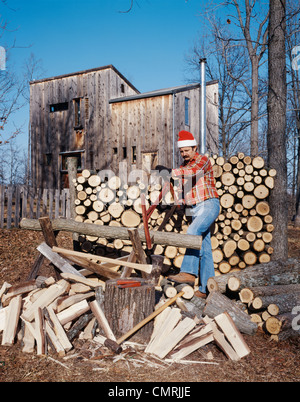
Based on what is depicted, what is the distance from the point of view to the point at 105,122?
62.0 ft

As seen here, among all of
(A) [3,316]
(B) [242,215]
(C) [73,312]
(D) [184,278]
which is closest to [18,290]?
(A) [3,316]

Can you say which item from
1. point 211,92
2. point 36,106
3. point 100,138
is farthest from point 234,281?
point 36,106

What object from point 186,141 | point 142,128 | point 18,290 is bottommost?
point 18,290

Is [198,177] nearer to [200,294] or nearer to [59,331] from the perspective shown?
[200,294]

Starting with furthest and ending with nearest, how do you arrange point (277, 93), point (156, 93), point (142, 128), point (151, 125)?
point (142, 128)
point (151, 125)
point (156, 93)
point (277, 93)

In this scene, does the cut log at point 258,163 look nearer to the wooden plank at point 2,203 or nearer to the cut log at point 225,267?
the cut log at point 225,267

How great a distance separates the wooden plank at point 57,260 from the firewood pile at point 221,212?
169 centimetres

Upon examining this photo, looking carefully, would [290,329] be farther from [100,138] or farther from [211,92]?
[211,92]

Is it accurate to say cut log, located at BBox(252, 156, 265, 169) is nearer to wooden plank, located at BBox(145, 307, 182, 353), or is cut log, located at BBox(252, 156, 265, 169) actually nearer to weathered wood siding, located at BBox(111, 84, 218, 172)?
wooden plank, located at BBox(145, 307, 182, 353)

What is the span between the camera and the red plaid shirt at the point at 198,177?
4.80 meters

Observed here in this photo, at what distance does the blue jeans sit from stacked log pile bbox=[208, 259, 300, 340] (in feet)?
0.93

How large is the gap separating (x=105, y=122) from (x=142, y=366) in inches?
664

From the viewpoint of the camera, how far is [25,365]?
10.8 ft
